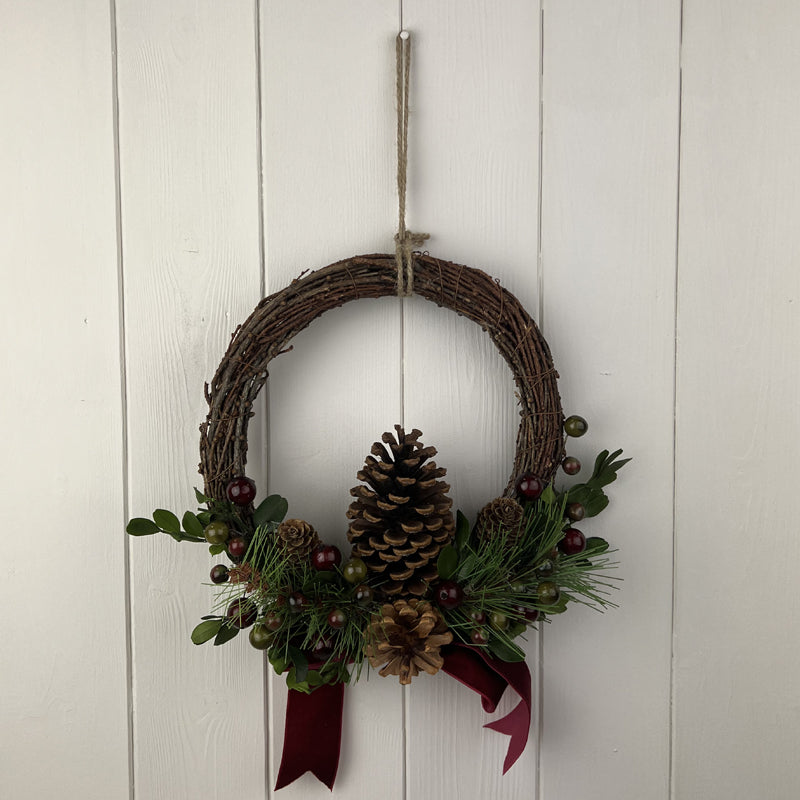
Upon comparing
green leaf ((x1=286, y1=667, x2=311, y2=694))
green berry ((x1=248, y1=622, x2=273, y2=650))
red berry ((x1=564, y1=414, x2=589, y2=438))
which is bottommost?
green leaf ((x1=286, y1=667, x2=311, y2=694))

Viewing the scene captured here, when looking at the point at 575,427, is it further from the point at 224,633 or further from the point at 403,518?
the point at 224,633

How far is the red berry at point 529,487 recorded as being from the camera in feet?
2.56

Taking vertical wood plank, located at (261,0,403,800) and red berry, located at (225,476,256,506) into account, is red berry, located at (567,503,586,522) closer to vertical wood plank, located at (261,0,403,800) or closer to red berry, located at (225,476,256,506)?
vertical wood plank, located at (261,0,403,800)

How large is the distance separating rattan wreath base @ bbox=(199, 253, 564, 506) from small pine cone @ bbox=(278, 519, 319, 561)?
0.32 feet

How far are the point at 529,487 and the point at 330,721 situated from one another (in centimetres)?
37

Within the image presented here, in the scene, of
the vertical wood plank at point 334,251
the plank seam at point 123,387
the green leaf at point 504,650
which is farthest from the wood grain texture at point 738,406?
the plank seam at point 123,387

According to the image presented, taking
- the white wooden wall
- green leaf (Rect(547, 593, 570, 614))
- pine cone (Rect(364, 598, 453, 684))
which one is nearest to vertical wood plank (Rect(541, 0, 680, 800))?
the white wooden wall

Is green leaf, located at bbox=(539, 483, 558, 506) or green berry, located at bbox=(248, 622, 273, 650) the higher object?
green leaf, located at bbox=(539, 483, 558, 506)

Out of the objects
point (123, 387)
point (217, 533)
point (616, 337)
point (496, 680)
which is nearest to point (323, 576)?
point (217, 533)

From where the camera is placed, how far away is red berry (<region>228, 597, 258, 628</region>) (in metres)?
0.76

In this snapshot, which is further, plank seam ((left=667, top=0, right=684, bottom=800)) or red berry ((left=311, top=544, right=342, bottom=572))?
Result: plank seam ((left=667, top=0, right=684, bottom=800))

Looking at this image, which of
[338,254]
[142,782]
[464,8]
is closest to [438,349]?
[338,254]

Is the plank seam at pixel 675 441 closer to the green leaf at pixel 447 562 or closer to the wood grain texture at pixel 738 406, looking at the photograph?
the wood grain texture at pixel 738 406

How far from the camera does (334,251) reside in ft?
2.80
